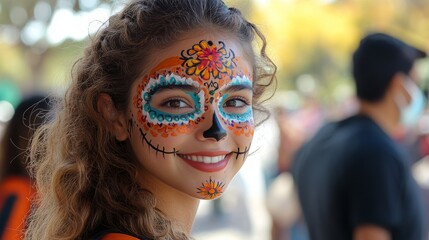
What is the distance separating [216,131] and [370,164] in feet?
4.57

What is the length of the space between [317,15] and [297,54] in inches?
179

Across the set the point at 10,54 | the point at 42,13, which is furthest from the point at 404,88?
the point at 10,54


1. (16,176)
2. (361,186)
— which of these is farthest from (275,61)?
(16,176)

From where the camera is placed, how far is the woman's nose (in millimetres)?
A: 1574

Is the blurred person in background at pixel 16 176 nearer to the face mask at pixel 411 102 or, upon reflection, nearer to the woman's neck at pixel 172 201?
the woman's neck at pixel 172 201

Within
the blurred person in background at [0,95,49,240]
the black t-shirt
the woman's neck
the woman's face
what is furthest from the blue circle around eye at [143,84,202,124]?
the black t-shirt

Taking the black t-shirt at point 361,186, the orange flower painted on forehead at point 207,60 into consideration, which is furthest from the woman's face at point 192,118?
the black t-shirt at point 361,186

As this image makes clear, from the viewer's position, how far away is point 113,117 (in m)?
1.66

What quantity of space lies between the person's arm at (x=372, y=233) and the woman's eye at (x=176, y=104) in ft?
4.73

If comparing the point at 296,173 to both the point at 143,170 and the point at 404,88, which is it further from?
the point at 143,170

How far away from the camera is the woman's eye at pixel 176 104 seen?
1.61 m

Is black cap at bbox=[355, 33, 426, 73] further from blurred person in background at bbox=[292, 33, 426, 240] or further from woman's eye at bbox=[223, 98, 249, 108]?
woman's eye at bbox=[223, 98, 249, 108]

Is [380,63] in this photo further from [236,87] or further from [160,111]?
[160,111]

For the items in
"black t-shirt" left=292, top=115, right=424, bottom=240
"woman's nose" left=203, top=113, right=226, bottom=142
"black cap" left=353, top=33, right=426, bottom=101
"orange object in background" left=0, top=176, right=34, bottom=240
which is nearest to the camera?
"woman's nose" left=203, top=113, right=226, bottom=142
